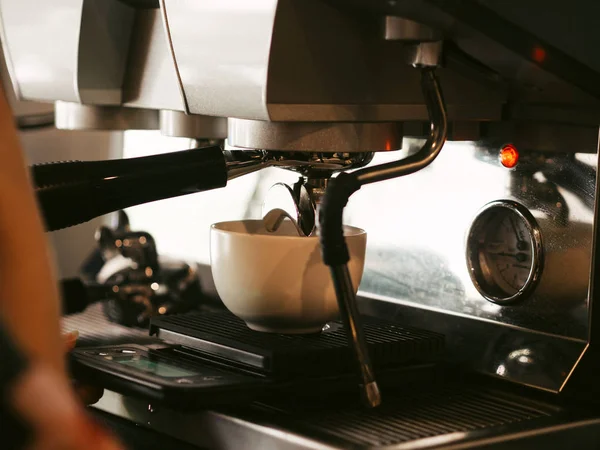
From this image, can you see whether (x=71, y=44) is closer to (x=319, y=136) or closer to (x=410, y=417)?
(x=319, y=136)

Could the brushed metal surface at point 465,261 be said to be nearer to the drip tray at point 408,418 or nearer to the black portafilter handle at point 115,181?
the drip tray at point 408,418

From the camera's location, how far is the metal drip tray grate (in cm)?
54

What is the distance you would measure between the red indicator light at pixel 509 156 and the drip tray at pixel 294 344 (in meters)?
0.14

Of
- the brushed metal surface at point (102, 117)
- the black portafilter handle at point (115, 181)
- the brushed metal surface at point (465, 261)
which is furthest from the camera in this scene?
the brushed metal surface at point (102, 117)

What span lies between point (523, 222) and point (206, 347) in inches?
9.6

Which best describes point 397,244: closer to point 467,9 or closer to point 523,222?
point 523,222

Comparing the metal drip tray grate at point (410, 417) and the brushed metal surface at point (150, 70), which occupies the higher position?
the brushed metal surface at point (150, 70)

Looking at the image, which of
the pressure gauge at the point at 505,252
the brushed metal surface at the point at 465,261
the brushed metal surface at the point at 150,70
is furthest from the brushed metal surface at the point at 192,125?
the pressure gauge at the point at 505,252

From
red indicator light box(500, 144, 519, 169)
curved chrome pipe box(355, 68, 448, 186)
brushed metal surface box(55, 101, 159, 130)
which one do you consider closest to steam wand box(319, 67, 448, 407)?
curved chrome pipe box(355, 68, 448, 186)

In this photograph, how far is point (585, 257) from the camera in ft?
2.11

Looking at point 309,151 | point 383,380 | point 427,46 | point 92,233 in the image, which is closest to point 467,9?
point 427,46

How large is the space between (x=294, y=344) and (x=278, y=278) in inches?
1.8

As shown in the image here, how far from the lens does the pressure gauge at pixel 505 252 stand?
668mm

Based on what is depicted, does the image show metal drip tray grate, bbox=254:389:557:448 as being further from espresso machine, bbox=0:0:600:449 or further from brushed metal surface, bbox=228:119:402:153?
brushed metal surface, bbox=228:119:402:153
